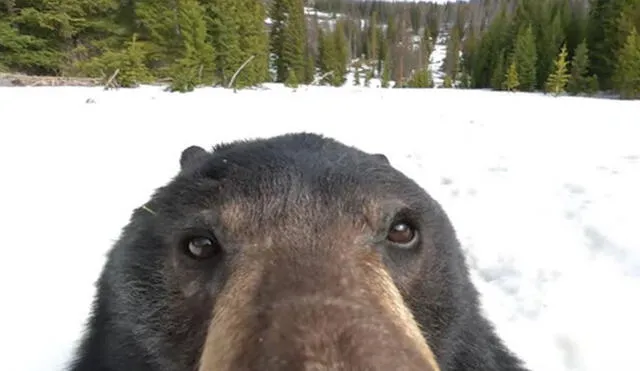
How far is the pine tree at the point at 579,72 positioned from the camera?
38500 millimetres

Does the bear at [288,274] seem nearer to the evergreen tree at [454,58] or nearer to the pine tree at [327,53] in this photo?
the pine tree at [327,53]

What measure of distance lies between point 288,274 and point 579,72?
139 feet

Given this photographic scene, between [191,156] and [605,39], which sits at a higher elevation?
[191,156]

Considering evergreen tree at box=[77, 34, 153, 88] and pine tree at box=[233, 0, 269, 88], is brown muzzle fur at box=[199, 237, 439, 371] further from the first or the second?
pine tree at box=[233, 0, 269, 88]

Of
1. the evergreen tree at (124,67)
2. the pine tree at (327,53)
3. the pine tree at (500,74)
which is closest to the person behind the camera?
the evergreen tree at (124,67)

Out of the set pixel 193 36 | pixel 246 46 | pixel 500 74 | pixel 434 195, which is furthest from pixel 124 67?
pixel 500 74

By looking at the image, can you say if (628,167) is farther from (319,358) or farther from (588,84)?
(588,84)

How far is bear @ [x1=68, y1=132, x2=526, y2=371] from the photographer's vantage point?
1.25 meters

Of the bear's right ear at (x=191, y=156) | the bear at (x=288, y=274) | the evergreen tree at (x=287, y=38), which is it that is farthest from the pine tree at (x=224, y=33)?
the bear at (x=288, y=274)

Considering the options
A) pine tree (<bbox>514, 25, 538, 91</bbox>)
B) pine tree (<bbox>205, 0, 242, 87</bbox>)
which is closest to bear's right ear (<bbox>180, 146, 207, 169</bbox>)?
pine tree (<bbox>205, 0, 242, 87</bbox>)

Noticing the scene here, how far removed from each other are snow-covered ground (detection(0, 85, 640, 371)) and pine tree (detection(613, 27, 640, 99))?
2454 cm

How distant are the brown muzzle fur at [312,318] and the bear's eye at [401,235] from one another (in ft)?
0.58

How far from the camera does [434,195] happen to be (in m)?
6.27

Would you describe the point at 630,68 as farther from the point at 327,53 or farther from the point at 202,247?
the point at 202,247
